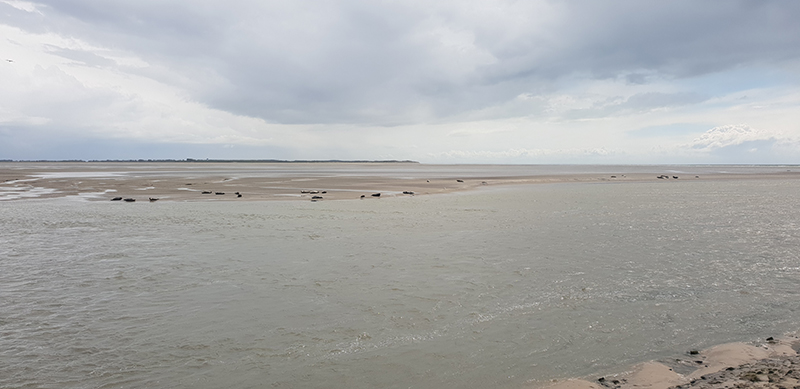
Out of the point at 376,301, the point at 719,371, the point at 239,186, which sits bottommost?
the point at 376,301

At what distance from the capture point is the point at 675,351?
6125mm

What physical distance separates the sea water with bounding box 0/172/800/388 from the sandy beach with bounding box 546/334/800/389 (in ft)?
0.88

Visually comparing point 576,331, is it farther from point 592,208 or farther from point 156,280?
point 592,208

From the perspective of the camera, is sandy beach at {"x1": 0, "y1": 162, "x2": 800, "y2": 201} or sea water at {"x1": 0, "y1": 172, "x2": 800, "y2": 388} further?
sandy beach at {"x1": 0, "y1": 162, "x2": 800, "y2": 201}

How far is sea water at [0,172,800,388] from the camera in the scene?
5812 millimetres

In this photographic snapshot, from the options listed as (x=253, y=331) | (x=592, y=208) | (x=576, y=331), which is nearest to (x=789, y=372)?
(x=576, y=331)

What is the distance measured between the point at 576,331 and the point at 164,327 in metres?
6.74

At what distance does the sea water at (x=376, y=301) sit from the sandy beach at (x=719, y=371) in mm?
269

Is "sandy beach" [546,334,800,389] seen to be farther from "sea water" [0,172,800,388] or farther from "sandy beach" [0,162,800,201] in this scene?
"sandy beach" [0,162,800,201]

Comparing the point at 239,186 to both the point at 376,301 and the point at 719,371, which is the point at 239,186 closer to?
the point at 376,301

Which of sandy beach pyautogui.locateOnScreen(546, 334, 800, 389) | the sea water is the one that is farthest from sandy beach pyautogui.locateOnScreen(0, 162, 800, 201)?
sandy beach pyautogui.locateOnScreen(546, 334, 800, 389)

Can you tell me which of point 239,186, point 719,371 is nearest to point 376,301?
point 719,371

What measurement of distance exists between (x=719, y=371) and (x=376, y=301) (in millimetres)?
5365

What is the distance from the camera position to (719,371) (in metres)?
5.30
